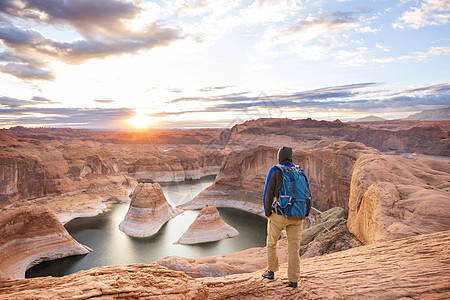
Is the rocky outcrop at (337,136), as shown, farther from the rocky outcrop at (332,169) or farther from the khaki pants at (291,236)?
the khaki pants at (291,236)

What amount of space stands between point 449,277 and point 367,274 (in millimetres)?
1090

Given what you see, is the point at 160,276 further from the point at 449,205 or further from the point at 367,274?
the point at 449,205

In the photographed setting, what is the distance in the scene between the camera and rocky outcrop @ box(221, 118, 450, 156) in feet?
195

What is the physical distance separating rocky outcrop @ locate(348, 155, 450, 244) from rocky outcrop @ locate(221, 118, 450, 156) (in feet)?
188

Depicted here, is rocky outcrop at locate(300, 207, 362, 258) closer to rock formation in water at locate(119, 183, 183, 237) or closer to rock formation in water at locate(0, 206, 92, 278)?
rock formation in water at locate(119, 183, 183, 237)

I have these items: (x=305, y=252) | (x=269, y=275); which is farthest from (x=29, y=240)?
(x=269, y=275)

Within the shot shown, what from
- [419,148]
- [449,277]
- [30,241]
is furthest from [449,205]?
[419,148]

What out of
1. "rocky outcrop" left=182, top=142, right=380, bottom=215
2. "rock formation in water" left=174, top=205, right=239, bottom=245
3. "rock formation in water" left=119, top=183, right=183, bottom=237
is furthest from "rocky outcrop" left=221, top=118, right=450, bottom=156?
"rock formation in water" left=119, top=183, right=183, bottom=237

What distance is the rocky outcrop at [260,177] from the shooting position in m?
21.6

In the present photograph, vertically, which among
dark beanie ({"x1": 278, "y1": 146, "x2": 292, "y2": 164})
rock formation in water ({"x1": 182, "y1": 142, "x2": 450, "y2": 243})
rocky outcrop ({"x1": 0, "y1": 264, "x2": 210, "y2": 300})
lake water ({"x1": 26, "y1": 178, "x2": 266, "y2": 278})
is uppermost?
dark beanie ({"x1": 278, "y1": 146, "x2": 292, "y2": 164})

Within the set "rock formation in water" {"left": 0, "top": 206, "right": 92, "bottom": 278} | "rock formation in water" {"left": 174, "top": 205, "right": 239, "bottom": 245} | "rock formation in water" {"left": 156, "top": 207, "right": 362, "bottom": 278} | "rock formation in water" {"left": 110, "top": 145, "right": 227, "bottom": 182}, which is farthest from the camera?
"rock formation in water" {"left": 110, "top": 145, "right": 227, "bottom": 182}

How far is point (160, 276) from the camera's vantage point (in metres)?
3.57

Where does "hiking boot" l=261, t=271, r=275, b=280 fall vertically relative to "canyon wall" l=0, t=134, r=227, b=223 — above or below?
above

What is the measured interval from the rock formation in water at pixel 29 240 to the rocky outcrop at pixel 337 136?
5694cm
